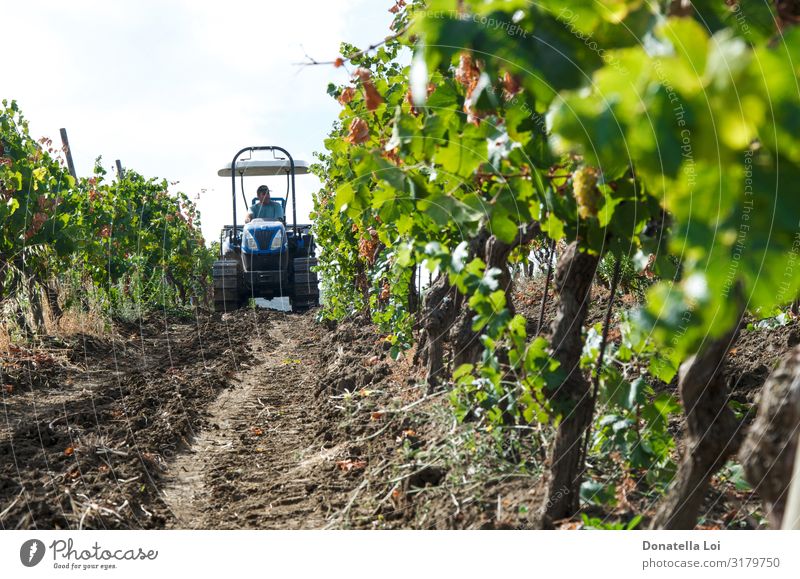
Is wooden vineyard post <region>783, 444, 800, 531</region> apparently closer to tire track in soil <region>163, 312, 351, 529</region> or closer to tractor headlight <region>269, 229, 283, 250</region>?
tire track in soil <region>163, 312, 351, 529</region>

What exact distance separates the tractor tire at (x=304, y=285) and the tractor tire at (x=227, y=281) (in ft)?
3.54

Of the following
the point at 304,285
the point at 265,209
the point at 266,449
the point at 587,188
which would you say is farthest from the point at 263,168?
the point at 587,188

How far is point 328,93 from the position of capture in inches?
258

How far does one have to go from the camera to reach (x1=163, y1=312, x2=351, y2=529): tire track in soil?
134 inches

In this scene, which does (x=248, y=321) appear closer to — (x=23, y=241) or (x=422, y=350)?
(x=23, y=241)

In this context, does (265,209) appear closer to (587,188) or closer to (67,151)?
(67,151)

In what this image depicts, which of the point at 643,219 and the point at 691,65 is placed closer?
the point at 691,65

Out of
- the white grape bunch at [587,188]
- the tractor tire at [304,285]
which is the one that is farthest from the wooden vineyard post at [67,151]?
the white grape bunch at [587,188]

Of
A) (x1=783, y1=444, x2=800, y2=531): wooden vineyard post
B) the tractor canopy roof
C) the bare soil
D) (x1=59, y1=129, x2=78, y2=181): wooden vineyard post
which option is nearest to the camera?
(x1=783, y1=444, x2=800, y2=531): wooden vineyard post

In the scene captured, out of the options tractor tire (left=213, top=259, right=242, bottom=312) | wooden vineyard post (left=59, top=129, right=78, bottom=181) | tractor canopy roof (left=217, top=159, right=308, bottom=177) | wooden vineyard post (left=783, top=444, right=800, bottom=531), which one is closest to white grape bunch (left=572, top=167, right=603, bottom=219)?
wooden vineyard post (left=783, top=444, right=800, bottom=531)

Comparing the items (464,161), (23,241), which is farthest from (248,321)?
(464,161)

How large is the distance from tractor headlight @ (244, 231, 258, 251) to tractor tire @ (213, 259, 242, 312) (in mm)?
472

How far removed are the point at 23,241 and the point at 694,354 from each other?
27.0ft

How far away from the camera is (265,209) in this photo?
15133 millimetres
